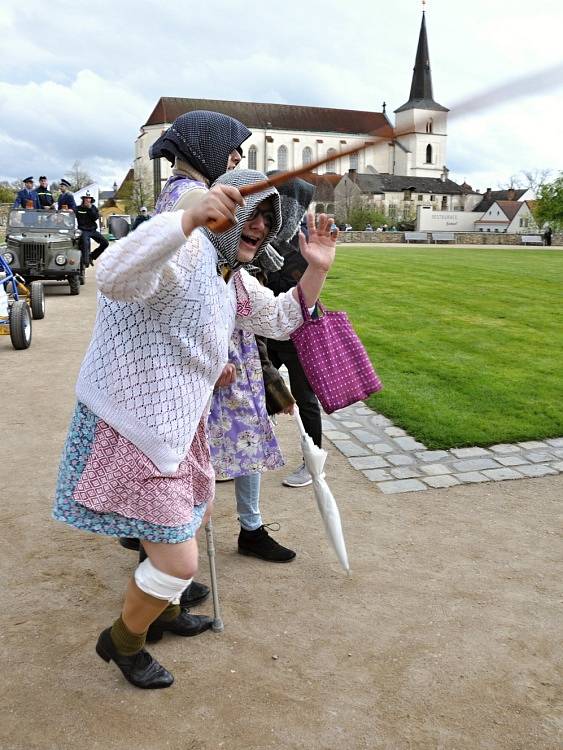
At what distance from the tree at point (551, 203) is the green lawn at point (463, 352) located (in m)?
57.4

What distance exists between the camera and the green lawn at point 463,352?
6363mm

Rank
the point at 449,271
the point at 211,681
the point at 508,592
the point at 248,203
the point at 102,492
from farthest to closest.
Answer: the point at 449,271 < the point at 508,592 < the point at 211,681 < the point at 248,203 < the point at 102,492

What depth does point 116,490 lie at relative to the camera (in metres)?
2.40

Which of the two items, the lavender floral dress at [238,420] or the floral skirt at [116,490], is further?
the lavender floral dress at [238,420]

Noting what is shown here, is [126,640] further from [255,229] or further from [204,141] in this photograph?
[204,141]

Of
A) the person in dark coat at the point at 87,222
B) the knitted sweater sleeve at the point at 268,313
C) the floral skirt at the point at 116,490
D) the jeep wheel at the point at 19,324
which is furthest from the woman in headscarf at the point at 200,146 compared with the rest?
the person in dark coat at the point at 87,222

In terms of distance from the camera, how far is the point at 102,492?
7.90 ft

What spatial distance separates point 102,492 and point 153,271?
82cm

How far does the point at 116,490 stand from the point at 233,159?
5.03 ft

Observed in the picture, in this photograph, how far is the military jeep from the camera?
52.4 ft

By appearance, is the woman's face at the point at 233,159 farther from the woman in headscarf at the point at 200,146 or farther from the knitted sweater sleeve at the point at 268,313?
the knitted sweater sleeve at the point at 268,313

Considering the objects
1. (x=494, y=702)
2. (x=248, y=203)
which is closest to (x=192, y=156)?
(x=248, y=203)

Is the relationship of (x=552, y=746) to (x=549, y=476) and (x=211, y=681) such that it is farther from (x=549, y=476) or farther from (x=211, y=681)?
(x=549, y=476)

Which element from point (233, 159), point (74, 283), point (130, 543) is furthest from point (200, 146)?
point (74, 283)
